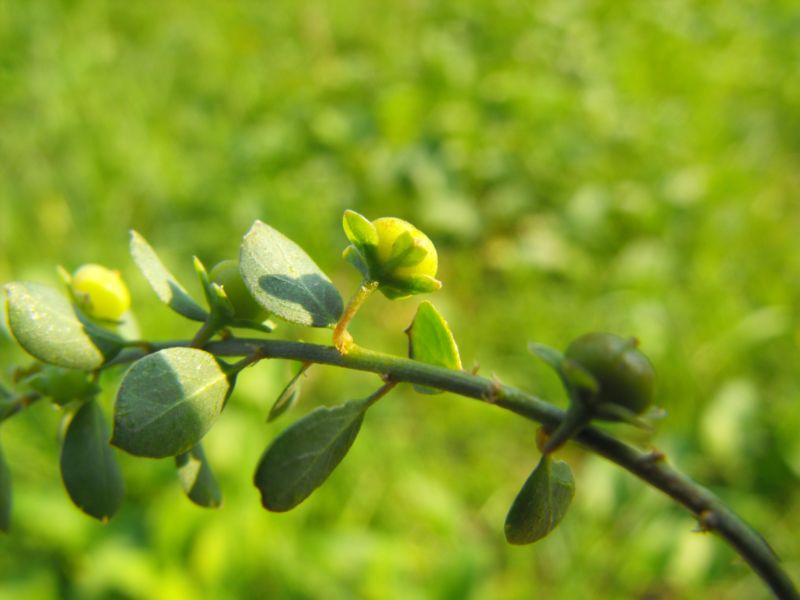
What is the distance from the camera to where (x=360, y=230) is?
0.47 meters

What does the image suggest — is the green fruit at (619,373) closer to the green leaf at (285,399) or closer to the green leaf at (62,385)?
the green leaf at (285,399)

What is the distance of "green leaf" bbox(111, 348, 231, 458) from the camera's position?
0.42 m

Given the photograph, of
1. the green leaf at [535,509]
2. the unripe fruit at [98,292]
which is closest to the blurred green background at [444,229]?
the green leaf at [535,509]

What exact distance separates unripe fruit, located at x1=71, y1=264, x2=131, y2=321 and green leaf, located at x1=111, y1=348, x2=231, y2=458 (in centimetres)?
17

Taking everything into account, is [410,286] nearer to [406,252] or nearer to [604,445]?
[406,252]

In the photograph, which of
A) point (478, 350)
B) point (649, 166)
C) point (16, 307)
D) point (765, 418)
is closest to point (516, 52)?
point (649, 166)

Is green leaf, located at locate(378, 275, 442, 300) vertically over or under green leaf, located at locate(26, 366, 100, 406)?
over

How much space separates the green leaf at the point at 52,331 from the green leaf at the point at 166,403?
0.23 ft

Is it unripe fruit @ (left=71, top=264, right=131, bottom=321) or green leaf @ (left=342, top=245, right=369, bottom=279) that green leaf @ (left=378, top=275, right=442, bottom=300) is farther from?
unripe fruit @ (left=71, top=264, right=131, bottom=321)

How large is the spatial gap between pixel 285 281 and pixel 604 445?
21 centimetres

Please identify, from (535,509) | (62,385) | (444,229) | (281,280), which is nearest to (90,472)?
(62,385)

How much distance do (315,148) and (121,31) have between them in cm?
107

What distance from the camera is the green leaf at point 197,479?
50 centimetres

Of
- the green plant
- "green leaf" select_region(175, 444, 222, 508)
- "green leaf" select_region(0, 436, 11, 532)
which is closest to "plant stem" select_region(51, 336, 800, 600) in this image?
the green plant
